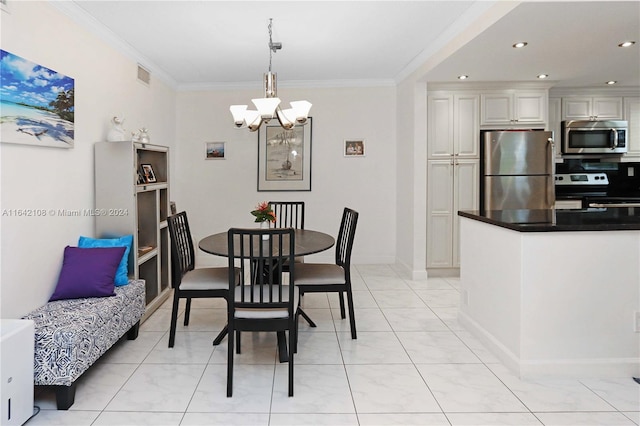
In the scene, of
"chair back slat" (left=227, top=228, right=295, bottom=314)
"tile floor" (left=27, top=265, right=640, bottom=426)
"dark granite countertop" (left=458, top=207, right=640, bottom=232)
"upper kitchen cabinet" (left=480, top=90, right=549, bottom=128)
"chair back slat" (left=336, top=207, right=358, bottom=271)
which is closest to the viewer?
"tile floor" (left=27, top=265, right=640, bottom=426)

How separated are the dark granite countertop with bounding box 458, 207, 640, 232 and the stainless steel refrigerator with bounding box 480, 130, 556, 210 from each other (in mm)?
1356

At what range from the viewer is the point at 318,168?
568 centimetres

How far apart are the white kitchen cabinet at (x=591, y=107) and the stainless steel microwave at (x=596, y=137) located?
0.59ft

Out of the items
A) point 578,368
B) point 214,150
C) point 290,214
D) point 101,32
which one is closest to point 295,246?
point 290,214

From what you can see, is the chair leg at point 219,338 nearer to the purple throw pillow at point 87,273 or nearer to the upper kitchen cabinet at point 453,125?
the purple throw pillow at point 87,273

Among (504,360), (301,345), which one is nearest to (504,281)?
(504,360)

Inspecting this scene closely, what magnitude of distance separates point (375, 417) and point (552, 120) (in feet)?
14.9

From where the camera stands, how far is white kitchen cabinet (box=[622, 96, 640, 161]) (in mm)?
5184

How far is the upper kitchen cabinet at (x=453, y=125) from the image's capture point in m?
4.85

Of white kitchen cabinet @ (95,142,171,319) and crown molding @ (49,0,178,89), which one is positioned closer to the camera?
crown molding @ (49,0,178,89)

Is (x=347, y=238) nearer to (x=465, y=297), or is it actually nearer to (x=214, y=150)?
(x=465, y=297)

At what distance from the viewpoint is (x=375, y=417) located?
84.0 inches

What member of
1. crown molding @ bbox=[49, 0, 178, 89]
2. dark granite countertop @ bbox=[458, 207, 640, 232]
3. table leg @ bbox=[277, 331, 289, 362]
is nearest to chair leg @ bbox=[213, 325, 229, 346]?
table leg @ bbox=[277, 331, 289, 362]

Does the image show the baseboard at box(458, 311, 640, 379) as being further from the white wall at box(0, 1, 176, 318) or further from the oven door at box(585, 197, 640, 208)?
the white wall at box(0, 1, 176, 318)
